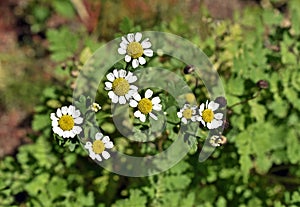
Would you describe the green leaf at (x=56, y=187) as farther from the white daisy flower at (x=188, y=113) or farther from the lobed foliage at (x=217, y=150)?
the white daisy flower at (x=188, y=113)

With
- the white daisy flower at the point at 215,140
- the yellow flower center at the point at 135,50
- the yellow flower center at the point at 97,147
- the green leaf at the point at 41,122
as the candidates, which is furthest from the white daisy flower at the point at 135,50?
the green leaf at the point at 41,122

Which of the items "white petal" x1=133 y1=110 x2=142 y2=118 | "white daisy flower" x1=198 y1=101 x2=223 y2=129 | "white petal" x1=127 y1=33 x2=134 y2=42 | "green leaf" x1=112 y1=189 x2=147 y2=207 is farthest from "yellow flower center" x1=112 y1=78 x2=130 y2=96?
"green leaf" x1=112 y1=189 x2=147 y2=207

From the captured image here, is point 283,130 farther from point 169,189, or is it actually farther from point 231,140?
point 169,189

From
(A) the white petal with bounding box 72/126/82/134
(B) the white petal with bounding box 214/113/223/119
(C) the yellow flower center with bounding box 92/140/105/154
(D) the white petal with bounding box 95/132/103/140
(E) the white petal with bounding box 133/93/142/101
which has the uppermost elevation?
(B) the white petal with bounding box 214/113/223/119

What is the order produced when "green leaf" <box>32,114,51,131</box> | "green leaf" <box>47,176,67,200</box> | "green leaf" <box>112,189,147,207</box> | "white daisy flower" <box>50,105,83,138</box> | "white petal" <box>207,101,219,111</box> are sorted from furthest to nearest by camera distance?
"green leaf" <box>32,114,51,131</box>
"green leaf" <box>47,176,67,200</box>
"green leaf" <box>112,189,147,207</box>
"white petal" <box>207,101,219,111</box>
"white daisy flower" <box>50,105,83,138</box>

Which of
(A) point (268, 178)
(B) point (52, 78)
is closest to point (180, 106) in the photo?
(A) point (268, 178)

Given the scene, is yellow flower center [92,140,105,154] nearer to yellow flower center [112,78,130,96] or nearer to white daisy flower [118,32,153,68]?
yellow flower center [112,78,130,96]

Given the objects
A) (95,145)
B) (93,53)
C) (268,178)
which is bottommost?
(95,145)
